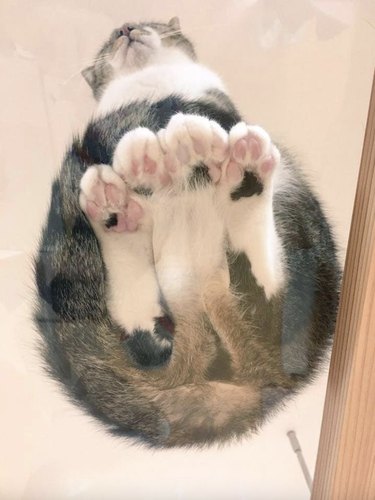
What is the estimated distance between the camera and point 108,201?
→ 1.69 ft

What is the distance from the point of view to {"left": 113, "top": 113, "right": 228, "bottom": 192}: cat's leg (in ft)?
1.65

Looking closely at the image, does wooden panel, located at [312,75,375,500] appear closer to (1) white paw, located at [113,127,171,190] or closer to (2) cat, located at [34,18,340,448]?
(2) cat, located at [34,18,340,448]

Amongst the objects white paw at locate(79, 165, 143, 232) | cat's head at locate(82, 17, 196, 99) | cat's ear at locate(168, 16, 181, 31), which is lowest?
white paw at locate(79, 165, 143, 232)

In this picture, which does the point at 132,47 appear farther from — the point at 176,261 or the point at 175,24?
the point at 176,261

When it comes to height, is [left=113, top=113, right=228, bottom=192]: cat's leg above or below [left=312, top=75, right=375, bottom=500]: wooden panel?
above

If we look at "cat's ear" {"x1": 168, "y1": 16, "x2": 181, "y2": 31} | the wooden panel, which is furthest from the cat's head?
the wooden panel

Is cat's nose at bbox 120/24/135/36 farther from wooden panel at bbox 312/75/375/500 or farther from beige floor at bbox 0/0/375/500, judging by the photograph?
wooden panel at bbox 312/75/375/500

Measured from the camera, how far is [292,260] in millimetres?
571

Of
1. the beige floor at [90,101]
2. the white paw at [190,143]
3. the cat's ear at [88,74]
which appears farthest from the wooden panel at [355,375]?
the cat's ear at [88,74]

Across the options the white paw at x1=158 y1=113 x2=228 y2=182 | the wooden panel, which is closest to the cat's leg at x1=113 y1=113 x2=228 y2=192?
the white paw at x1=158 y1=113 x2=228 y2=182

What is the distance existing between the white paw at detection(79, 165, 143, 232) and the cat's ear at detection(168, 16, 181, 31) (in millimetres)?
139

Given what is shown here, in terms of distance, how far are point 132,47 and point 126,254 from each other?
0.20 m

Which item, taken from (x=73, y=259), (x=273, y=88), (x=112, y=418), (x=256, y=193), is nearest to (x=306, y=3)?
(x=273, y=88)

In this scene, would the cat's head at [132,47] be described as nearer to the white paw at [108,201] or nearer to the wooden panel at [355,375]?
the white paw at [108,201]
